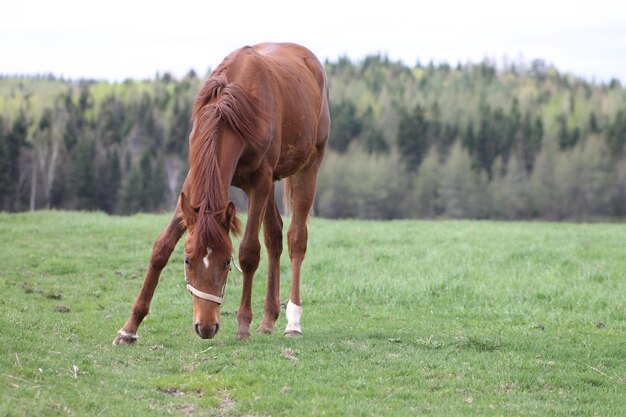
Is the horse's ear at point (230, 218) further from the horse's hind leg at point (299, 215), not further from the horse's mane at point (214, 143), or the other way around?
the horse's hind leg at point (299, 215)

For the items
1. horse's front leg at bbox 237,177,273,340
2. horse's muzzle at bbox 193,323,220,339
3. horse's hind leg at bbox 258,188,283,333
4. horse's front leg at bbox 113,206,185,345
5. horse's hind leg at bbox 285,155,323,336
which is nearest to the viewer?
horse's muzzle at bbox 193,323,220,339

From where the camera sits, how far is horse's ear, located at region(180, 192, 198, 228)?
6.46m

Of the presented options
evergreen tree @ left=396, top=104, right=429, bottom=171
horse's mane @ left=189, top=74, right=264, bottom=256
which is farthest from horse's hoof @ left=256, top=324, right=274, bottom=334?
evergreen tree @ left=396, top=104, right=429, bottom=171

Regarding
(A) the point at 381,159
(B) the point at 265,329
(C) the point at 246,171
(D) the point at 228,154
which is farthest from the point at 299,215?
(A) the point at 381,159

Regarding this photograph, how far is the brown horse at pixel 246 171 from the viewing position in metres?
6.38

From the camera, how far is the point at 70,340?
24.2 feet

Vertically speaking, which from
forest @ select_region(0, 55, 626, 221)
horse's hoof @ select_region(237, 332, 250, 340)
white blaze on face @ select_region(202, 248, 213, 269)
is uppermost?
A: white blaze on face @ select_region(202, 248, 213, 269)

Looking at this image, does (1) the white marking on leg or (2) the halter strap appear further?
(1) the white marking on leg

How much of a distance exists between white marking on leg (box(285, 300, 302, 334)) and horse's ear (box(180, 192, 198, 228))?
2.28m

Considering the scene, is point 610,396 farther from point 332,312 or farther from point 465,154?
point 465,154

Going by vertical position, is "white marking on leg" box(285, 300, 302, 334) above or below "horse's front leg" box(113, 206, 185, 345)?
below

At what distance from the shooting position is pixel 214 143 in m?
6.73

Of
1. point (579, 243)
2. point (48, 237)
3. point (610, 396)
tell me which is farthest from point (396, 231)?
point (610, 396)

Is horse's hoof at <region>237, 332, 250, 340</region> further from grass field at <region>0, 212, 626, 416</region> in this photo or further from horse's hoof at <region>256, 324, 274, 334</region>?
horse's hoof at <region>256, 324, 274, 334</region>
